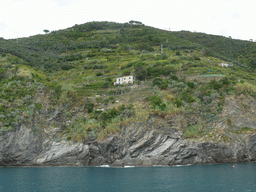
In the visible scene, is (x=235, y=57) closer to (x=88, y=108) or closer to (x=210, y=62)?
(x=210, y=62)

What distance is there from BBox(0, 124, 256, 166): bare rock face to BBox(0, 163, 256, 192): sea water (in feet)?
28.3

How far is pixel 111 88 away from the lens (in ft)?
278

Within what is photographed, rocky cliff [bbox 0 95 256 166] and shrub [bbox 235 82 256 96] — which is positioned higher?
shrub [bbox 235 82 256 96]

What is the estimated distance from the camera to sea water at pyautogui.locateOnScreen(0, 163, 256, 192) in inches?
1435

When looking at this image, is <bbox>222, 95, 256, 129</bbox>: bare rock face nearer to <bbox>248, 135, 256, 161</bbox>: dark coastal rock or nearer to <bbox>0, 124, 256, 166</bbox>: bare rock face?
<bbox>248, 135, 256, 161</bbox>: dark coastal rock

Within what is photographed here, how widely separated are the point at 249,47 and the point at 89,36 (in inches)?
3584

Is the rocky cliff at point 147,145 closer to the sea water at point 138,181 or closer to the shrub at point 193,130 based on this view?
the shrub at point 193,130

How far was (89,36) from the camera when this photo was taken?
158 metres

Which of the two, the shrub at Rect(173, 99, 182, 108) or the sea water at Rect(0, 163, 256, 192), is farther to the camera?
the shrub at Rect(173, 99, 182, 108)

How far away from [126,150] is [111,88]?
29.3m

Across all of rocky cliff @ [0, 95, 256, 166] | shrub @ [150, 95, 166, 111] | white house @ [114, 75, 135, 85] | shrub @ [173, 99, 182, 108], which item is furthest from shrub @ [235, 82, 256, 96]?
white house @ [114, 75, 135, 85]

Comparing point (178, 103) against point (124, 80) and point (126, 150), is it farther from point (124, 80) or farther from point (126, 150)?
point (124, 80)

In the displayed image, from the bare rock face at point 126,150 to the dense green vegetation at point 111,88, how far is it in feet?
8.93

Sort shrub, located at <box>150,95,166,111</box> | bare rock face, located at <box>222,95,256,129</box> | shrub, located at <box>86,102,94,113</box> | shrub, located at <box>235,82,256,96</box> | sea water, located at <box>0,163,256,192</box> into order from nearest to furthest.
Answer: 1. sea water, located at <box>0,163,256,192</box>
2. bare rock face, located at <box>222,95,256,129</box>
3. shrub, located at <box>150,95,166,111</box>
4. shrub, located at <box>235,82,256,96</box>
5. shrub, located at <box>86,102,94,113</box>
